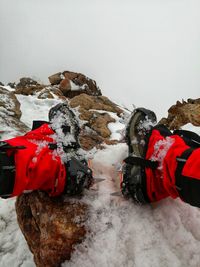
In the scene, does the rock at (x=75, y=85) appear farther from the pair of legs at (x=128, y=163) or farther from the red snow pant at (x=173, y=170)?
the red snow pant at (x=173, y=170)

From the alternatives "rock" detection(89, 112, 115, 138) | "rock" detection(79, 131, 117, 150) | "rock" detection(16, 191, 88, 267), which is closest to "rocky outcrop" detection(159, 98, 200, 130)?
"rock" detection(89, 112, 115, 138)

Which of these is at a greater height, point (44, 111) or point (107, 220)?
point (107, 220)

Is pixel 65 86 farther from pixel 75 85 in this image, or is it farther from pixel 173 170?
pixel 173 170

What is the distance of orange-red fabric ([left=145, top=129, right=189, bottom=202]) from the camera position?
89.4 inches

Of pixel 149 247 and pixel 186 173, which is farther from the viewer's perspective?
pixel 149 247

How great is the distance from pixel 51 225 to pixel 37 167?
2.19 feet

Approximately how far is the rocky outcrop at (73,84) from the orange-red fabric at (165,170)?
1368 cm

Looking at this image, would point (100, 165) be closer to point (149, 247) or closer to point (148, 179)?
point (148, 179)

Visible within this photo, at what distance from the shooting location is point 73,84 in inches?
659

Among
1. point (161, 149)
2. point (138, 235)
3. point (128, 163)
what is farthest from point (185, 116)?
point (138, 235)

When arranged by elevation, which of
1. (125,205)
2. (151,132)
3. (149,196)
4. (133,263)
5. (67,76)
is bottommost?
(67,76)

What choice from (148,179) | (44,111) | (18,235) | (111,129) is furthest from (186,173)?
(44,111)

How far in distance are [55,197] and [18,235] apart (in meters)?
0.84

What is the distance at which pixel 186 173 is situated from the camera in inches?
82.4
